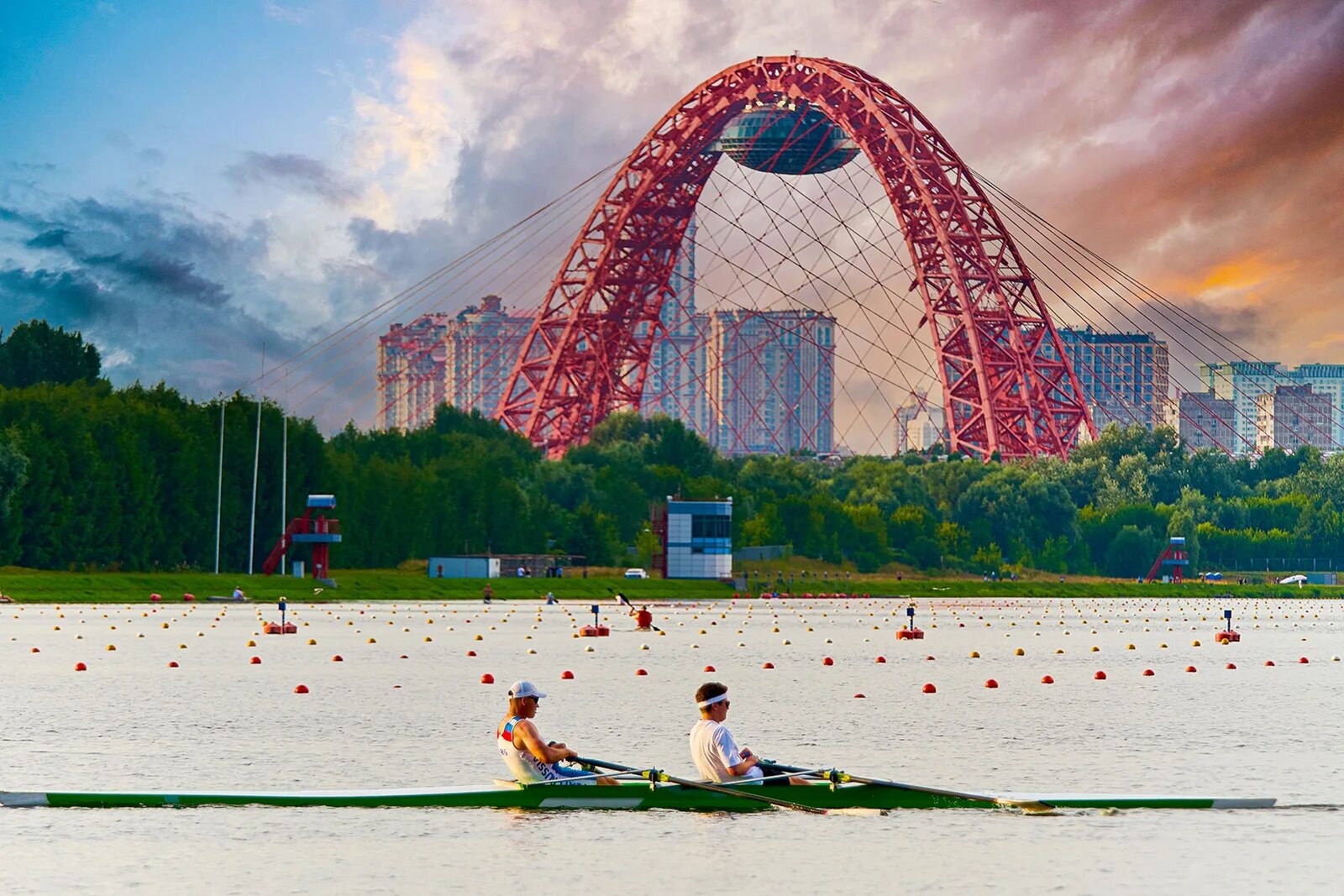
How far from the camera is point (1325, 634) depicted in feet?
237

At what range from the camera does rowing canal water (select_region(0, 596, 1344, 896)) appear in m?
18.6

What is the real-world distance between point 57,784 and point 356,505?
104m

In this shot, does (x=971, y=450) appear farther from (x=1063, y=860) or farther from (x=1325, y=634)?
(x=1063, y=860)

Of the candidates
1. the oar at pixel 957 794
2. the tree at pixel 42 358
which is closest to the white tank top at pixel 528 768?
the oar at pixel 957 794

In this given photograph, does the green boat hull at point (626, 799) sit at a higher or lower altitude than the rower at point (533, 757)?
lower

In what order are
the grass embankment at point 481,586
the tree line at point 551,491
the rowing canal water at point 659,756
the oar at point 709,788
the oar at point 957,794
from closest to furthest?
1. the rowing canal water at point 659,756
2. the oar at point 957,794
3. the oar at point 709,788
4. the grass embankment at point 481,586
5. the tree line at point 551,491

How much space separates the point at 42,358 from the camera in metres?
146

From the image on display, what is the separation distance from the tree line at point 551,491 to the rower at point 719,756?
274ft

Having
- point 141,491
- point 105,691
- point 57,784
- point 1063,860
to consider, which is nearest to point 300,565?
point 141,491

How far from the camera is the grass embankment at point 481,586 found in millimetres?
94812

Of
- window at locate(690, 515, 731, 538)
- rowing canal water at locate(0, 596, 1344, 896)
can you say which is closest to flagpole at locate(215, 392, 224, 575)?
window at locate(690, 515, 731, 538)

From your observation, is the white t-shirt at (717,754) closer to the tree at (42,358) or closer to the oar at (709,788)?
the oar at (709,788)

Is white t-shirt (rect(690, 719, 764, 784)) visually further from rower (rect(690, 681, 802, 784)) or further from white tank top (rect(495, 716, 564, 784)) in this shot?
white tank top (rect(495, 716, 564, 784))

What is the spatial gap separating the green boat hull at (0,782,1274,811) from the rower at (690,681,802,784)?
0.19m
